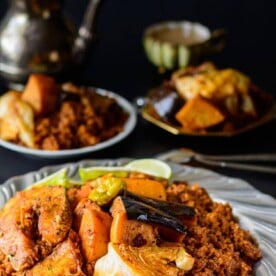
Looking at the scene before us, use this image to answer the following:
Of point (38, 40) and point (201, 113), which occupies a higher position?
point (38, 40)

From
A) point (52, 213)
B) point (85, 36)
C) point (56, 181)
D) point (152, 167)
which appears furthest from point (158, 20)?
point (52, 213)

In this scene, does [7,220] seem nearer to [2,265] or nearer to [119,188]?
[2,265]

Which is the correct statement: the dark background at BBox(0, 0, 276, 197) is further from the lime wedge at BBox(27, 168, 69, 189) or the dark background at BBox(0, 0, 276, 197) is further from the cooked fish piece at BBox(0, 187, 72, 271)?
the cooked fish piece at BBox(0, 187, 72, 271)

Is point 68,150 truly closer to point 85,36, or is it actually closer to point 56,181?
point 56,181

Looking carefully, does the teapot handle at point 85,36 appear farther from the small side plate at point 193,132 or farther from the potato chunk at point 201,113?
the potato chunk at point 201,113

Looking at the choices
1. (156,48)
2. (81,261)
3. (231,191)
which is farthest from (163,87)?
(81,261)
